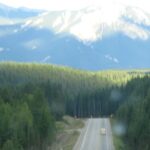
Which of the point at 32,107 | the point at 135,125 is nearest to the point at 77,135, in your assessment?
the point at 32,107

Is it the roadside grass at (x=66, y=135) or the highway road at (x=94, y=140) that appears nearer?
the highway road at (x=94, y=140)

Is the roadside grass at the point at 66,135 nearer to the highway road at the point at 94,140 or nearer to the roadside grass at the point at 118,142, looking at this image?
the highway road at the point at 94,140

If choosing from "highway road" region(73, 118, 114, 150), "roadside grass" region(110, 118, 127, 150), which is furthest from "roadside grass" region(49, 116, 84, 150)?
"roadside grass" region(110, 118, 127, 150)

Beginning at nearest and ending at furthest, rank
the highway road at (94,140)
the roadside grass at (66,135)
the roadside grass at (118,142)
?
the roadside grass at (118,142) → the highway road at (94,140) → the roadside grass at (66,135)

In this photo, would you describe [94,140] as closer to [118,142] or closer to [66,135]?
[118,142]

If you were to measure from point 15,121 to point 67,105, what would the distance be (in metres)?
111

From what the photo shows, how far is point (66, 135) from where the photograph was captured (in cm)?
10656

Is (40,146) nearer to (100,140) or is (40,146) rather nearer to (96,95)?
(100,140)

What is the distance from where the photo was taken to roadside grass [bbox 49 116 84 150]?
89.3 meters

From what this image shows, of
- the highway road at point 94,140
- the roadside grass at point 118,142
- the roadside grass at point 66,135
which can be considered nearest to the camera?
the roadside grass at point 118,142

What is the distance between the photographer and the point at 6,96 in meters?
95.3

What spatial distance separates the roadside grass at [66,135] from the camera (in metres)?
89.3

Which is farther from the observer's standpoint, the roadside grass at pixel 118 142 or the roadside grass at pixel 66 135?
the roadside grass at pixel 66 135

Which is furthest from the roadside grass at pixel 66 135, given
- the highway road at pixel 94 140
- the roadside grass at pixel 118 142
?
the roadside grass at pixel 118 142
